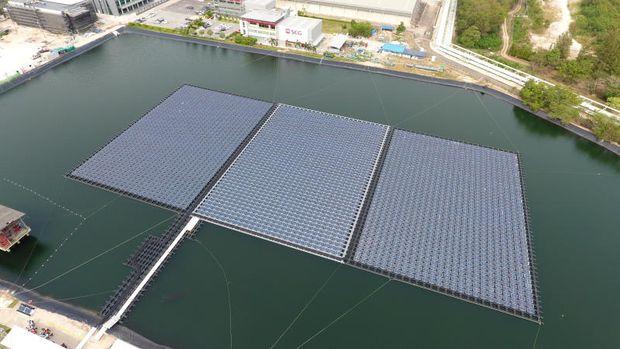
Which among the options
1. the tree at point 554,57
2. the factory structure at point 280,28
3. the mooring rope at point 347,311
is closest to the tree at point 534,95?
the tree at point 554,57

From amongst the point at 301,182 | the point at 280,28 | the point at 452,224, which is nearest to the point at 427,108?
the point at 452,224

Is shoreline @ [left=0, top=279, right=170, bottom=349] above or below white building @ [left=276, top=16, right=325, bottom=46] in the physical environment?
below

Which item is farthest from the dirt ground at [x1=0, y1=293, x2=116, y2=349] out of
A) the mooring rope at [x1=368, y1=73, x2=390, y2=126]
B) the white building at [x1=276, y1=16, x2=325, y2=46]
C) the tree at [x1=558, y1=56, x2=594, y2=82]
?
the tree at [x1=558, y1=56, x2=594, y2=82]

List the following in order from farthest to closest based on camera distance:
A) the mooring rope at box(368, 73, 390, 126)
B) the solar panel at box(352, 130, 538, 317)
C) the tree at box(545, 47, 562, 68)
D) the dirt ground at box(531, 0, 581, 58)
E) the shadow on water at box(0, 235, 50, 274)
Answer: the dirt ground at box(531, 0, 581, 58) → the tree at box(545, 47, 562, 68) → the mooring rope at box(368, 73, 390, 126) → the shadow on water at box(0, 235, 50, 274) → the solar panel at box(352, 130, 538, 317)

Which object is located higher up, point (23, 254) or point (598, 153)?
point (598, 153)

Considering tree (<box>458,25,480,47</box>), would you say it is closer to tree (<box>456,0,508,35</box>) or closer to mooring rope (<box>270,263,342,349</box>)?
tree (<box>456,0,508,35</box>)

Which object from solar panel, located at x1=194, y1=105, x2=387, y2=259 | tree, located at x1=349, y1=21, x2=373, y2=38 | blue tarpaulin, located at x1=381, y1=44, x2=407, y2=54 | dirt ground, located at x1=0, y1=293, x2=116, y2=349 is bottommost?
dirt ground, located at x1=0, y1=293, x2=116, y2=349

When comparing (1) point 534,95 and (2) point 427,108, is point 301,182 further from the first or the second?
(1) point 534,95

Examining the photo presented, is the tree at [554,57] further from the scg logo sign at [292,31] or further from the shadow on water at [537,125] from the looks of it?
the scg logo sign at [292,31]
